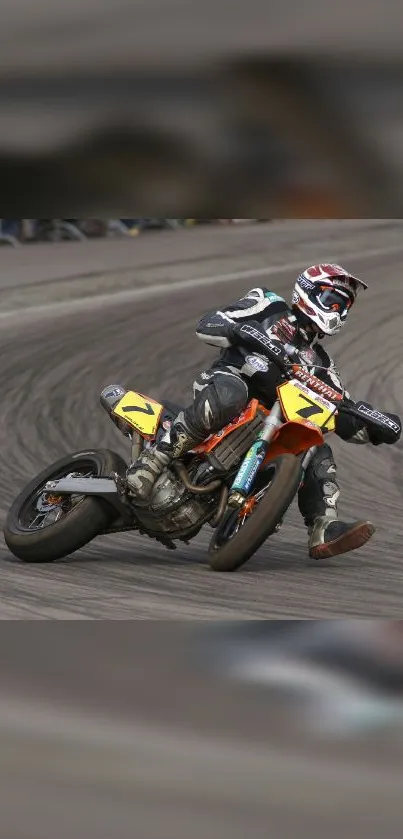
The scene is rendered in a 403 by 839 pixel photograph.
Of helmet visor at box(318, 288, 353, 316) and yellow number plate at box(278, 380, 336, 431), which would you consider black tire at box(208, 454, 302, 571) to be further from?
helmet visor at box(318, 288, 353, 316)

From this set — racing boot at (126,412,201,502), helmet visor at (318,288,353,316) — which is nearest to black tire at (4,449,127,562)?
racing boot at (126,412,201,502)

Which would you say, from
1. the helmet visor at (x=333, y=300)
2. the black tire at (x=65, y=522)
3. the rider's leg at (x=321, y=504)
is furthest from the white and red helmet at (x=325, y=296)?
the black tire at (x=65, y=522)

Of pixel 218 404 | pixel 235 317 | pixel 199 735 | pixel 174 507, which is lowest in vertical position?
pixel 174 507

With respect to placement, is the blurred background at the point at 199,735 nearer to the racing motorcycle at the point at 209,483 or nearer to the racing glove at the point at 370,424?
the racing motorcycle at the point at 209,483

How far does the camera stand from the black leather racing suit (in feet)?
25.9

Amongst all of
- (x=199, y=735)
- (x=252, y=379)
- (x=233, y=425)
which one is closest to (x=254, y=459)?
(x=233, y=425)

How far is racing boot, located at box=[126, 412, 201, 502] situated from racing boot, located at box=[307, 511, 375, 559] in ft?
2.51

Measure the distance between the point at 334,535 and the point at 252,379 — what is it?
871 mm

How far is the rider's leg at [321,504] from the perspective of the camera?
8055 millimetres

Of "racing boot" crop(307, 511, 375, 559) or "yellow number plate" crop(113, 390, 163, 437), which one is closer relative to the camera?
"racing boot" crop(307, 511, 375, 559)

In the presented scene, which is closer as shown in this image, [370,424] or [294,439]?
[294,439]

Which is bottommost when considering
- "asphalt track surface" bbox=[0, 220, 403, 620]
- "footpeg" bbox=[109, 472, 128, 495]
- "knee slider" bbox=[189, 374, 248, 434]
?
"asphalt track surface" bbox=[0, 220, 403, 620]

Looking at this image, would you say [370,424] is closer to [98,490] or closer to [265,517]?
[265,517]

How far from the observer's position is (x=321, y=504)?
26.9 feet
